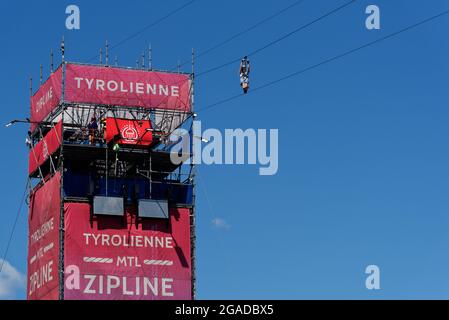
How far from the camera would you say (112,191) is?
126562 millimetres

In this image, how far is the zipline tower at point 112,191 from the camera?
12356 cm

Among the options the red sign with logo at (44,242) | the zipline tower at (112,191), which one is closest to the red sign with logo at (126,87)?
the zipline tower at (112,191)

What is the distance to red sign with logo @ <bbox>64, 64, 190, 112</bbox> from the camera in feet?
420

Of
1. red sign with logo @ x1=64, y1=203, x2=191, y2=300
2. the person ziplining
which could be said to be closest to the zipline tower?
red sign with logo @ x1=64, y1=203, x2=191, y2=300

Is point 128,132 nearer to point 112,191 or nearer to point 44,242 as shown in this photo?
point 112,191

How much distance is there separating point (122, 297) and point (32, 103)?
28495 mm

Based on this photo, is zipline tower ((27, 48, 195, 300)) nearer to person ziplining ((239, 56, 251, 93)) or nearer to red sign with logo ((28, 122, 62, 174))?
red sign with logo ((28, 122, 62, 174))

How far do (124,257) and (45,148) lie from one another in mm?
15250

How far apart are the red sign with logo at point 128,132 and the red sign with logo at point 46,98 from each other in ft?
22.5

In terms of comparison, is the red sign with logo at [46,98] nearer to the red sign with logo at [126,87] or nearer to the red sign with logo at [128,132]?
the red sign with logo at [126,87]

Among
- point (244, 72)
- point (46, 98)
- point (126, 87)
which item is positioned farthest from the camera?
point (46, 98)

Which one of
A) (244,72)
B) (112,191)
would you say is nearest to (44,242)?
(112,191)
